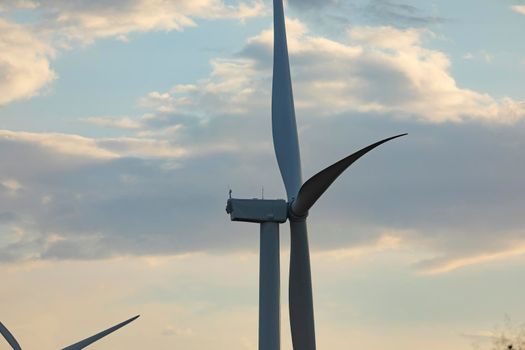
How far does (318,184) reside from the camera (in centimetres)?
5128

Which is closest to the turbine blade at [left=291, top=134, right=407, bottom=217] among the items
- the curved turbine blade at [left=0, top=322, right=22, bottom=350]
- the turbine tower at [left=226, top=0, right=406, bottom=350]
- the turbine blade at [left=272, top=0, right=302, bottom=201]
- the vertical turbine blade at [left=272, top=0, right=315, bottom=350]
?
the turbine tower at [left=226, top=0, right=406, bottom=350]

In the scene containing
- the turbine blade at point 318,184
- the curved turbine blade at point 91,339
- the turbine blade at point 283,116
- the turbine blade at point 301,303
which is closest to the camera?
the turbine blade at point 318,184

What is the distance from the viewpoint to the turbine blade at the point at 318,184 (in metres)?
48.4

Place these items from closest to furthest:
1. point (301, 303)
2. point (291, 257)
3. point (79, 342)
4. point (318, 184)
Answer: point (318, 184)
point (301, 303)
point (291, 257)
point (79, 342)

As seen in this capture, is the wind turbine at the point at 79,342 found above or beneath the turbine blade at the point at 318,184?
beneath

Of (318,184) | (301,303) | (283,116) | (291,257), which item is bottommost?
(301,303)

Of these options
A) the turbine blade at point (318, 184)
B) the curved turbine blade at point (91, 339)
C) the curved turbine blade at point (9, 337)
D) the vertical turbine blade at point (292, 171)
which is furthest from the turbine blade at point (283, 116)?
the curved turbine blade at point (9, 337)

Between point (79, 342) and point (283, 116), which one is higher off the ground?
point (283, 116)

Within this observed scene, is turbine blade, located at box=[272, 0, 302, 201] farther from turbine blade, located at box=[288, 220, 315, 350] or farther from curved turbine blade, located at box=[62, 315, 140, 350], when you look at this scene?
curved turbine blade, located at box=[62, 315, 140, 350]

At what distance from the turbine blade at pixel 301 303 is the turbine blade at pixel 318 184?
2.02 m

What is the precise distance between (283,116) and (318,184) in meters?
8.16

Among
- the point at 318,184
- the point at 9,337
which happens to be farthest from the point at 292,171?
the point at 9,337

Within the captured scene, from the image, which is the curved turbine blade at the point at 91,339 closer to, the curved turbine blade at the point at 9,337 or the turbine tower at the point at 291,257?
the curved turbine blade at the point at 9,337

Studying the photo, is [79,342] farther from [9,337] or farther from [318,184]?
[318,184]
